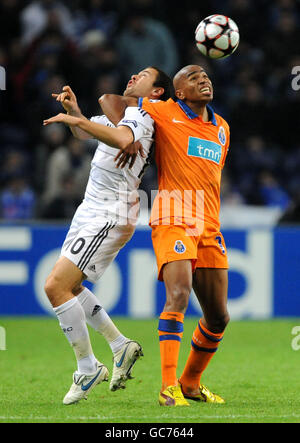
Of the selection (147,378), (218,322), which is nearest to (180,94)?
(218,322)

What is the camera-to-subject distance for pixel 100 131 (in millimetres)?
5926

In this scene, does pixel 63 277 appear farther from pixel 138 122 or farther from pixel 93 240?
pixel 138 122

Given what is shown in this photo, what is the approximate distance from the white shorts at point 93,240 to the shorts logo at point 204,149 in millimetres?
705

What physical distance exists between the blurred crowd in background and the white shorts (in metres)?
5.88

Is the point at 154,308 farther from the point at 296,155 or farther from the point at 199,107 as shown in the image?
the point at 199,107

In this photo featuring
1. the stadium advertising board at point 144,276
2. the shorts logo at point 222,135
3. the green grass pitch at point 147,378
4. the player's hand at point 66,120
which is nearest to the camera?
the green grass pitch at point 147,378

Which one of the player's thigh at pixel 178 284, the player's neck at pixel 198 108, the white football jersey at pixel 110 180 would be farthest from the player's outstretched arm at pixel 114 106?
the player's thigh at pixel 178 284

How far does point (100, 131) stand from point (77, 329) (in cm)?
138

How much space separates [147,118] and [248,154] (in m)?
8.04

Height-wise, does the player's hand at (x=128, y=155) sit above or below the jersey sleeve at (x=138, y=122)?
below

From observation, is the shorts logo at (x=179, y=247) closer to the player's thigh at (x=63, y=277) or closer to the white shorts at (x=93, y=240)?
the white shorts at (x=93, y=240)

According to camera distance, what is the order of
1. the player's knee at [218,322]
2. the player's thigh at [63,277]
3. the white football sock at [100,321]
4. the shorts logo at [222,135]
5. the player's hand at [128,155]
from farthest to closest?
the white football sock at [100,321] → the shorts logo at [222,135] → the player's knee at [218,322] → the player's thigh at [63,277] → the player's hand at [128,155]

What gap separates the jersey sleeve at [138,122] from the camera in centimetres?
615
